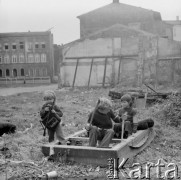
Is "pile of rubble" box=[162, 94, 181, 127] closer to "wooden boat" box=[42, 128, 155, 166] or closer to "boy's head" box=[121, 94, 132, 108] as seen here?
"boy's head" box=[121, 94, 132, 108]

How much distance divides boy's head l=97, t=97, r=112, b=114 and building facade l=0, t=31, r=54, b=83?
4990 cm

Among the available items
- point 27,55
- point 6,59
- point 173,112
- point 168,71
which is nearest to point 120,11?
point 168,71

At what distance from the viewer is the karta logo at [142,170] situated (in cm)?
551

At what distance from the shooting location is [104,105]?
21.5ft

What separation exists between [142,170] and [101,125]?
1.26 m

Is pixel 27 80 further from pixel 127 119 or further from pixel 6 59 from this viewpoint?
pixel 127 119

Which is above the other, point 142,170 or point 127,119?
point 127,119

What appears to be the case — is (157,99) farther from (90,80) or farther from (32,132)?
(90,80)

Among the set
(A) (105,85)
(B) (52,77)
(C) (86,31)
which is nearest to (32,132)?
(A) (105,85)

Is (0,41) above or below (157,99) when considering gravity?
above

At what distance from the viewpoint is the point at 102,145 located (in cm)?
640

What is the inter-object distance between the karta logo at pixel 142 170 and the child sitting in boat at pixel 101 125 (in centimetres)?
60

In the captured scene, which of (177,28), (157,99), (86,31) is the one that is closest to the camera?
(157,99)

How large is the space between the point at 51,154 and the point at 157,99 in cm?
839
